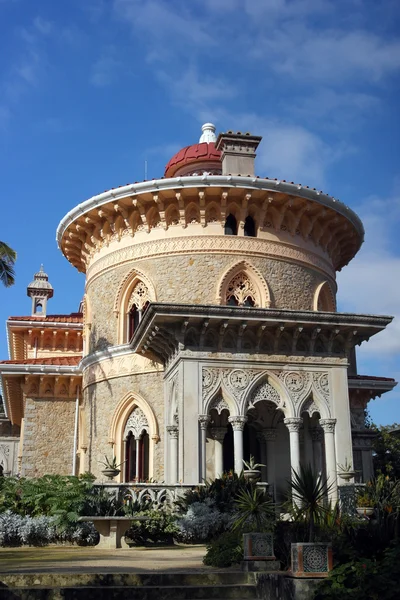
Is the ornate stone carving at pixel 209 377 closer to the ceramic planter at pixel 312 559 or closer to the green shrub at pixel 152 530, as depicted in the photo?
the green shrub at pixel 152 530

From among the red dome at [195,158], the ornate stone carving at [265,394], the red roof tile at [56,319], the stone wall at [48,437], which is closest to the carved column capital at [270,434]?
the ornate stone carving at [265,394]

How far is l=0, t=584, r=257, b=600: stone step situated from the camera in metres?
7.73

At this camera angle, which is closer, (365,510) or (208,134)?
(365,510)

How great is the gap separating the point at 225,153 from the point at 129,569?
640 inches

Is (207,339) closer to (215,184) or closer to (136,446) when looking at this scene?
(136,446)

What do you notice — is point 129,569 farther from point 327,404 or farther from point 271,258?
point 271,258

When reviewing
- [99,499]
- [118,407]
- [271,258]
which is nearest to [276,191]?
[271,258]

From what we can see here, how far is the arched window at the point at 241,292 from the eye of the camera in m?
21.3

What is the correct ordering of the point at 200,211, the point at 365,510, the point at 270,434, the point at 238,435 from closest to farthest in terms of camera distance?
1. the point at 365,510
2. the point at 238,435
3. the point at 270,434
4. the point at 200,211

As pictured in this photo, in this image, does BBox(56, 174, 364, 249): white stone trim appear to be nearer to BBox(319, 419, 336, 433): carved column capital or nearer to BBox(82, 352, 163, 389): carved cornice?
BBox(82, 352, 163, 389): carved cornice

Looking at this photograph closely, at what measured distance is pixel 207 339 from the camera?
57.2ft

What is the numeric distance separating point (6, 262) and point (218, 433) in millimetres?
7554

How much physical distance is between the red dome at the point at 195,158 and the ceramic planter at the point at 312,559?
20124mm

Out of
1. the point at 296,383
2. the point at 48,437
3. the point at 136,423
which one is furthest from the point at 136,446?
the point at 296,383
